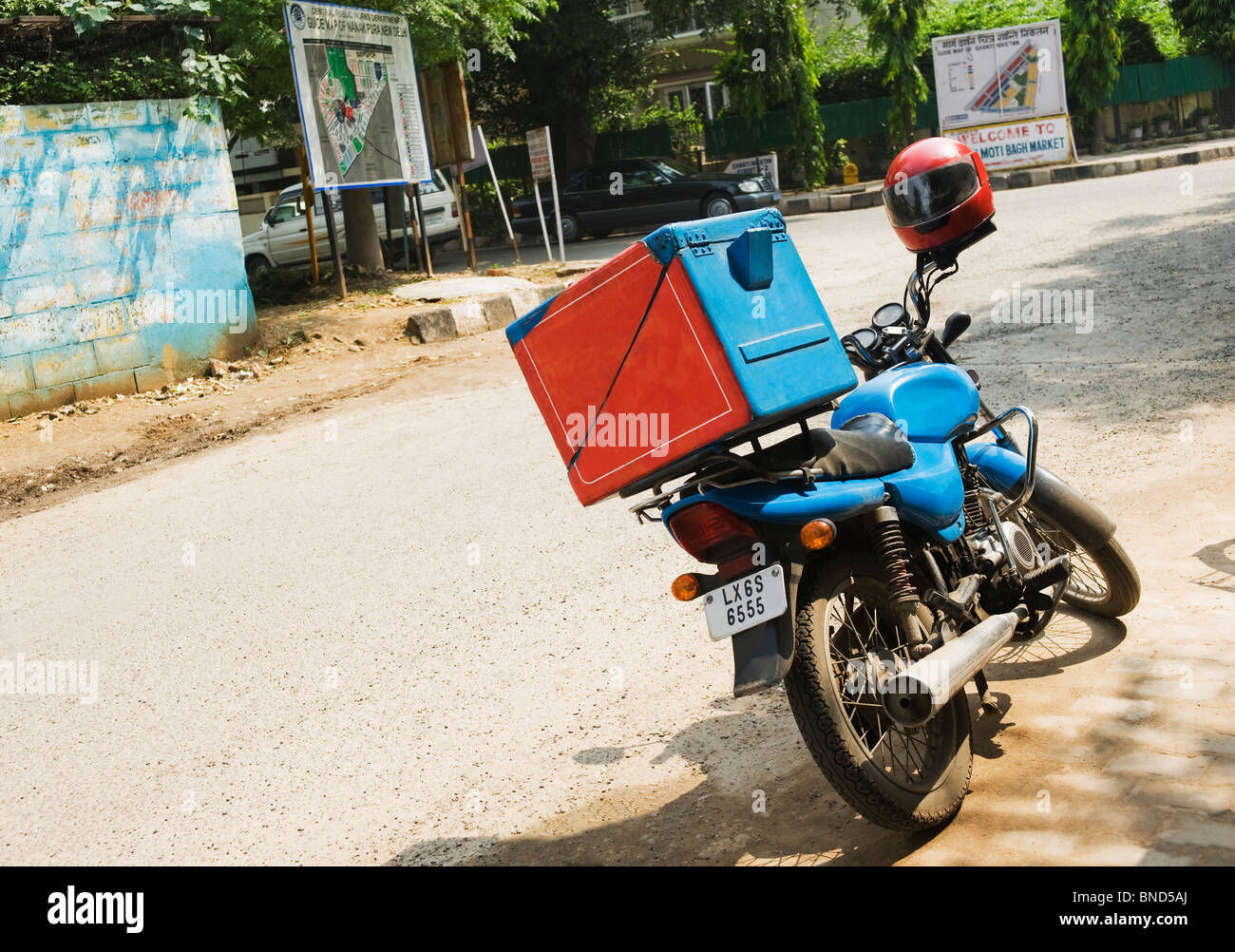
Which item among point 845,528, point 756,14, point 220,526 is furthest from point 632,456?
point 756,14

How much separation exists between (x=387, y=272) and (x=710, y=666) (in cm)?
1362

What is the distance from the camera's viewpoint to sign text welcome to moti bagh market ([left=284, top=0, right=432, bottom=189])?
13.8 metres

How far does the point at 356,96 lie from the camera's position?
14.6m

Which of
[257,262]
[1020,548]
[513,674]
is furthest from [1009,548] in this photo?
[257,262]

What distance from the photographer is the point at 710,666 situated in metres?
4.62

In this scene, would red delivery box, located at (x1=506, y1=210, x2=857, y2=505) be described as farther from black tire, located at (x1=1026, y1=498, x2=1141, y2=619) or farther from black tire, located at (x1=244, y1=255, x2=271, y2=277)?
black tire, located at (x1=244, y1=255, x2=271, y2=277)

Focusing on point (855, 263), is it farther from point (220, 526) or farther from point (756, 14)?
point (756, 14)

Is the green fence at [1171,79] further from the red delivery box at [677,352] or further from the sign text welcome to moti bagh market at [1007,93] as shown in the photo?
the red delivery box at [677,352]

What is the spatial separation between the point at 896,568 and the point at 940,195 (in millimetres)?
1475

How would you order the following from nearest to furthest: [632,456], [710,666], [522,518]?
[632,456] → [710,666] → [522,518]

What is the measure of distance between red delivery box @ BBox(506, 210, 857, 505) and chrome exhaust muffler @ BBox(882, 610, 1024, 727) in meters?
0.76

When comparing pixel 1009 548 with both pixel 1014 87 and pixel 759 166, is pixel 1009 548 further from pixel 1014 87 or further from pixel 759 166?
pixel 759 166

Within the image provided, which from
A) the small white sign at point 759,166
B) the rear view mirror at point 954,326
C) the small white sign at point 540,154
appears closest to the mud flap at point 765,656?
the rear view mirror at point 954,326

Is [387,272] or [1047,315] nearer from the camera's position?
[1047,315]
